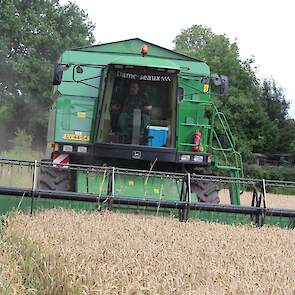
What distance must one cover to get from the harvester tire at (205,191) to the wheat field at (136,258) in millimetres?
2643

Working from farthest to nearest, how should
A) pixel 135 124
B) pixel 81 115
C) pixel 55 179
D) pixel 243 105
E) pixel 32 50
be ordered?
pixel 32 50
pixel 243 105
pixel 81 115
pixel 135 124
pixel 55 179

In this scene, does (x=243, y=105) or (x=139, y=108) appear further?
(x=243, y=105)

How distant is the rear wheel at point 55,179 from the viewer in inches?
332

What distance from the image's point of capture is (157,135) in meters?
8.69

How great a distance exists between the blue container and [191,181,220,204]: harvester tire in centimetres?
71

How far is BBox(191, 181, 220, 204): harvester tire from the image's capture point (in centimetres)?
869

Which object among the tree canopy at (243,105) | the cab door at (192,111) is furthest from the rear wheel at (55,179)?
the tree canopy at (243,105)

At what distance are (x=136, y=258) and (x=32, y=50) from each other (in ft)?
107

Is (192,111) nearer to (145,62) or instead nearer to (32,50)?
(145,62)

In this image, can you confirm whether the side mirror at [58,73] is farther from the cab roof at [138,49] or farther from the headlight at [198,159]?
the headlight at [198,159]

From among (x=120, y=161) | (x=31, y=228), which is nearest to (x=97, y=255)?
(x=31, y=228)

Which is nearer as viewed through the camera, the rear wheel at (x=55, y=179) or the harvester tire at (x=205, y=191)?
the rear wheel at (x=55, y=179)

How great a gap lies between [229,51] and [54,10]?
10414 millimetres

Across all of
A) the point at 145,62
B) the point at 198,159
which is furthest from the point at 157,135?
the point at 145,62
